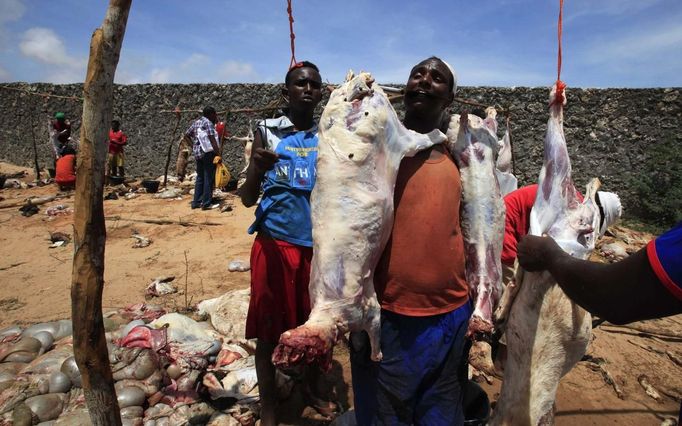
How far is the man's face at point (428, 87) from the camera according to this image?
150 cm

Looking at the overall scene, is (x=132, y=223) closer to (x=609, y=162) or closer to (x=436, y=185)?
(x=436, y=185)

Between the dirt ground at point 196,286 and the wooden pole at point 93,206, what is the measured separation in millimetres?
1484

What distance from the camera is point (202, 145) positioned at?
802cm

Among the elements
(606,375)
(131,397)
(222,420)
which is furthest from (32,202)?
(606,375)

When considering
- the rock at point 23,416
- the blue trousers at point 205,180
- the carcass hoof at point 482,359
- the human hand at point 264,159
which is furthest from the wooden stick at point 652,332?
the blue trousers at point 205,180

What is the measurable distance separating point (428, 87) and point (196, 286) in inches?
164

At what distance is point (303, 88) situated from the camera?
2.22 m

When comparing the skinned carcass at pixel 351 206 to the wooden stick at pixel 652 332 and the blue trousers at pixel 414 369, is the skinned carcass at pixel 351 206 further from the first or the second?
the wooden stick at pixel 652 332

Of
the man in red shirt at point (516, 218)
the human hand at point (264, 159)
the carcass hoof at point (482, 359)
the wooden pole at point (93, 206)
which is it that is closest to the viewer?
the wooden pole at point (93, 206)

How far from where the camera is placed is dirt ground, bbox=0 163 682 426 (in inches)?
125

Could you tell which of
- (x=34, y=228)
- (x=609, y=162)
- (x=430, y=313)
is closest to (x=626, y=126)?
(x=609, y=162)

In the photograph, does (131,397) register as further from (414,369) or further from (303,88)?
(303,88)

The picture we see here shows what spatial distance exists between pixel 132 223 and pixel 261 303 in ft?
20.4

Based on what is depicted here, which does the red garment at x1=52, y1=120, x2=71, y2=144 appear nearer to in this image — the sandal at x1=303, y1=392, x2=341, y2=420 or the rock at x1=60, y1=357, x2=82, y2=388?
the rock at x1=60, y1=357, x2=82, y2=388
